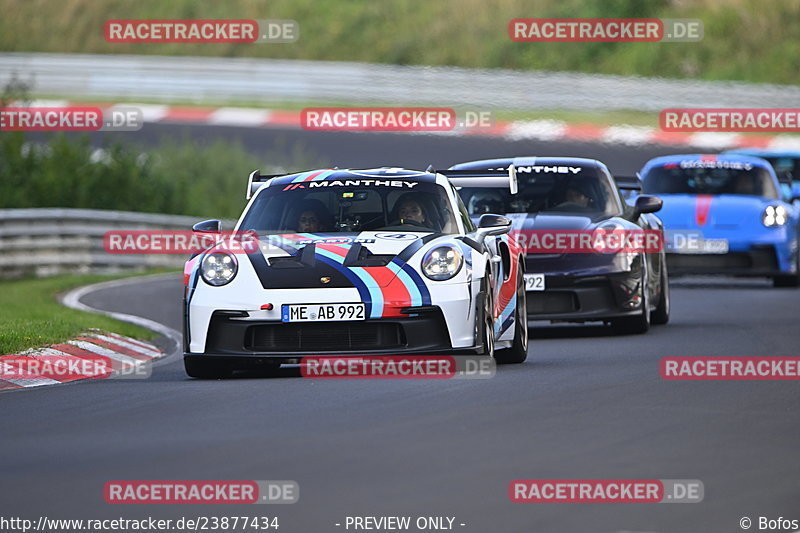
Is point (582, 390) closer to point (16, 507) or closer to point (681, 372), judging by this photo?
point (681, 372)

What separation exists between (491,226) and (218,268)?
1.78 meters

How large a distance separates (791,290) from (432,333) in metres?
10.1

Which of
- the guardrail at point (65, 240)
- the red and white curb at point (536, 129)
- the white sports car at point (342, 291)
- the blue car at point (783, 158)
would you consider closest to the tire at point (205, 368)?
the white sports car at point (342, 291)

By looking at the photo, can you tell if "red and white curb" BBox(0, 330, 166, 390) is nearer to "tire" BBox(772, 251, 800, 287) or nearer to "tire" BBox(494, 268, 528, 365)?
"tire" BBox(494, 268, 528, 365)

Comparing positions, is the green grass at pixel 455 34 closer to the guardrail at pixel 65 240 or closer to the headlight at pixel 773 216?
the guardrail at pixel 65 240

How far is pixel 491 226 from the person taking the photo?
11.1 metres

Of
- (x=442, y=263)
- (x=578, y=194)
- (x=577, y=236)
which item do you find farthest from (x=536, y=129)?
(x=442, y=263)

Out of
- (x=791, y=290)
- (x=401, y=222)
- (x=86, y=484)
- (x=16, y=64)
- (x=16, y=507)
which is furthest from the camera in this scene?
(x=16, y=64)

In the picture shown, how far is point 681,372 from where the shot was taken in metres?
10.5

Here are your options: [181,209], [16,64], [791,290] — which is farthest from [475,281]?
[16,64]

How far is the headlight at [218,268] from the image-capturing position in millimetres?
10281

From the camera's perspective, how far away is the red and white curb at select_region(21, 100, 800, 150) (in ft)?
108

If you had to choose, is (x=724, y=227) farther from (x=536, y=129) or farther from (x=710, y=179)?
(x=536, y=129)

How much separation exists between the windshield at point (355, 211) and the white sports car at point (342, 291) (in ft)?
0.04
